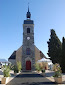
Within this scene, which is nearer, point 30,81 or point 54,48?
point 30,81

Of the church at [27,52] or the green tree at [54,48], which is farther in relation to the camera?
the church at [27,52]

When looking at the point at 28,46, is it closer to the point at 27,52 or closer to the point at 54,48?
the point at 27,52

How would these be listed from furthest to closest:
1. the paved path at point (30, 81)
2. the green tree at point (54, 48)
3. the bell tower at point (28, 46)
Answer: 1. the bell tower at point (28, 46)
2. the green tree at point (54, 48)
3. the paved path at point (30, 81)

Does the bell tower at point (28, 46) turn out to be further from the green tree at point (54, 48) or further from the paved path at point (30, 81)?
the paved path at point (30, 81)

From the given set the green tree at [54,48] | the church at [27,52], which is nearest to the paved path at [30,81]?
the green tree at [54,48]

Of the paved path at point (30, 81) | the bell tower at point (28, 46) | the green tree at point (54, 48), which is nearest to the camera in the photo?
the paved path at point (30, 81)

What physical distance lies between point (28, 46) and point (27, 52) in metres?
1.82

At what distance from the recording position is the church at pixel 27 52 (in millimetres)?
34241

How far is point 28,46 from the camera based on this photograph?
35281mm

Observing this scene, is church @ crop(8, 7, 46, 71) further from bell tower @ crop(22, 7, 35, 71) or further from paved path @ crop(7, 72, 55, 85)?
paved path @ crop(7, 72, 55, 85)

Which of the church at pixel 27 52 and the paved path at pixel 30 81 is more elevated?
the church at pixel 27 52

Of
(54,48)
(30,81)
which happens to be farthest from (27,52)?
(30,81)

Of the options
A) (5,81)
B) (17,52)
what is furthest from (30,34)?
(5,81)

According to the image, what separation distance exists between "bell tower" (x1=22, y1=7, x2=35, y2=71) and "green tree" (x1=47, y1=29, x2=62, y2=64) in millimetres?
9703
